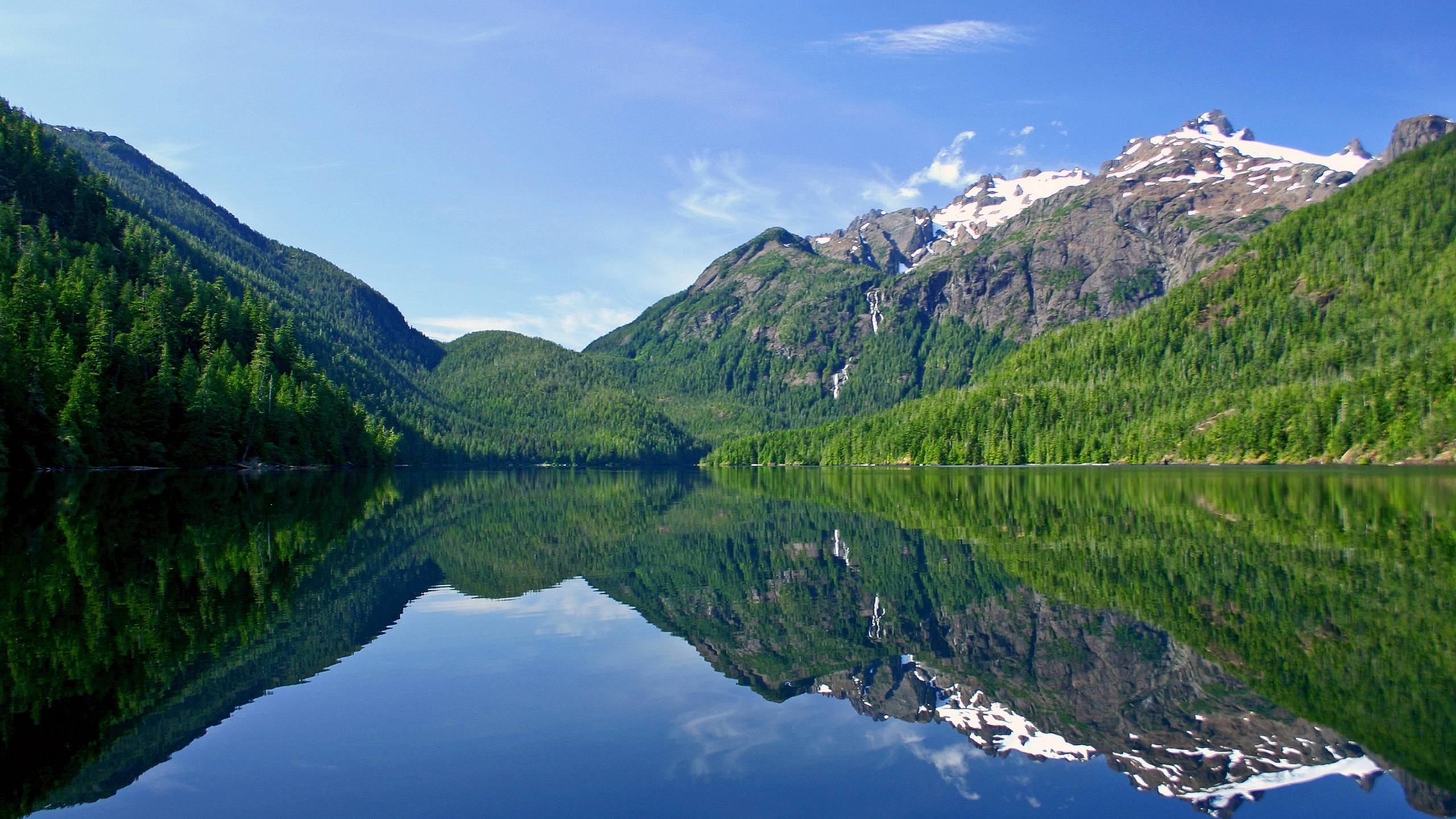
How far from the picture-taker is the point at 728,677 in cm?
1606

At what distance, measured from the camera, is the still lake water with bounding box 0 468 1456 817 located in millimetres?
10383

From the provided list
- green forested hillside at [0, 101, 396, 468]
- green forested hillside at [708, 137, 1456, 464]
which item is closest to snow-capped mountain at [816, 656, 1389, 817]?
green forested hillside at [0, 101, 396, 468]

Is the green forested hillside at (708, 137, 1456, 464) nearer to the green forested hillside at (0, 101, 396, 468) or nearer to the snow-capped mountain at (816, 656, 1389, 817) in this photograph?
the snow-capped mountain at (816, 656, 1389, 817)

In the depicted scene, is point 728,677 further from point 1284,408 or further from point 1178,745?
point 1284,408

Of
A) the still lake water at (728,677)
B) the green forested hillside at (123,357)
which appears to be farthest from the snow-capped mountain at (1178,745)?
the green forested hillside at (123,357)

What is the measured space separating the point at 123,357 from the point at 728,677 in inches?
3753

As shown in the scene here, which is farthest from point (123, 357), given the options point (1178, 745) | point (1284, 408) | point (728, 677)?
point (1284, 408)

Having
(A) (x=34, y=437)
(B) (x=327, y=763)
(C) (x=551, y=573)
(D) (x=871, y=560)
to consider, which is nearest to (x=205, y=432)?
(A) (x=34, y=437)

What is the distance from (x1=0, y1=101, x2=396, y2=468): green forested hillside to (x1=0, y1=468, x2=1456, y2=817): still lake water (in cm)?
4999

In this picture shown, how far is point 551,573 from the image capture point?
31.1 m

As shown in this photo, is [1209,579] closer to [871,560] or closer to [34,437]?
[871,560]

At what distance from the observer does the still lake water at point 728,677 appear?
10.4 m

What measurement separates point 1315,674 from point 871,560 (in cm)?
1837

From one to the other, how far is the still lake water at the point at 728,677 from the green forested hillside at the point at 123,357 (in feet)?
164
